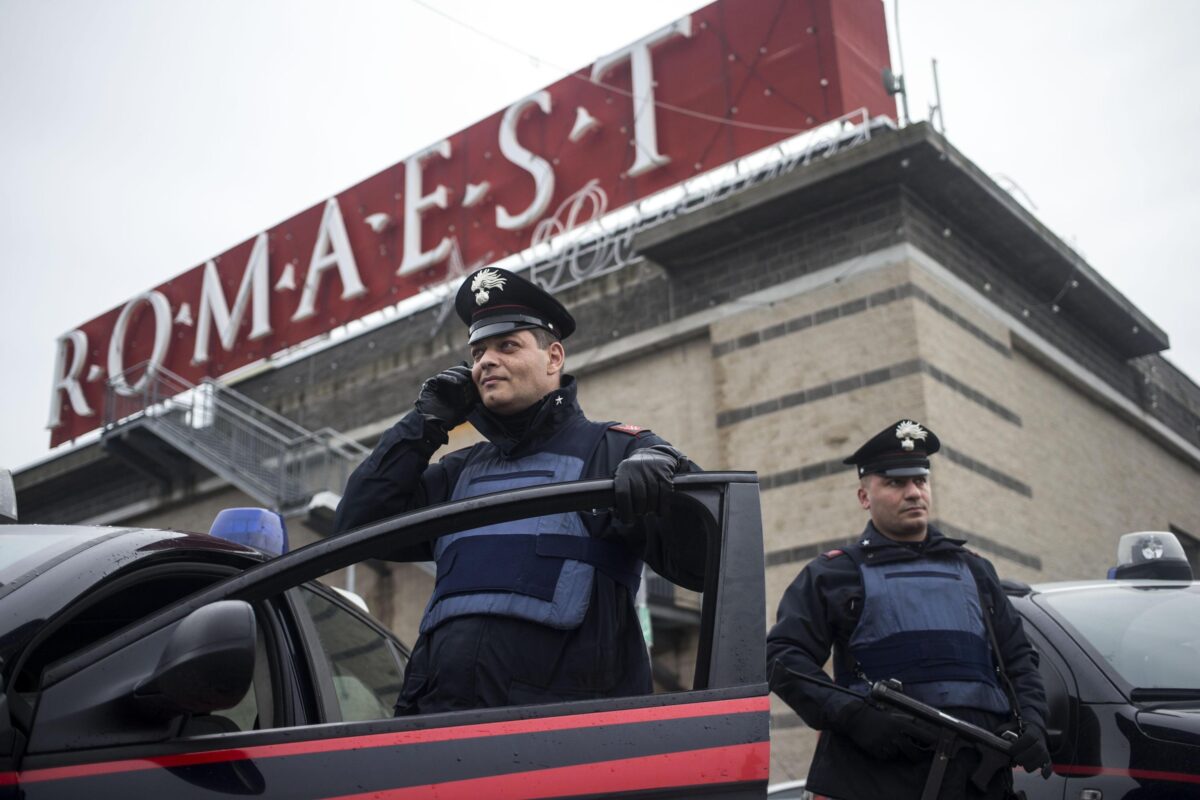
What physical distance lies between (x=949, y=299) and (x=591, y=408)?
414 centimetres

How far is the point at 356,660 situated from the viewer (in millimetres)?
3635

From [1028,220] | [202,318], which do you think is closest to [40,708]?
[1028,220]

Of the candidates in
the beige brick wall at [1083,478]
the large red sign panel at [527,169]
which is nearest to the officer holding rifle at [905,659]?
the beige brick wall at [1083,478]

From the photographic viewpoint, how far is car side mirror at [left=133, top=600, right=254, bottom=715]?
1805 mm

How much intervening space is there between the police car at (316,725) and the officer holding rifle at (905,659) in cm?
141

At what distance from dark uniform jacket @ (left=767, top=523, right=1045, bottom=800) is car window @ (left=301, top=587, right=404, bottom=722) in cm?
122

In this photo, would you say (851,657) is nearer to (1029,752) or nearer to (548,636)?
(1029,752)

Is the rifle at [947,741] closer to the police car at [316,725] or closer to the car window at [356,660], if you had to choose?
the police car at [316,725]

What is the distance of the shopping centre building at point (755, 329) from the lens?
1130 centimetres

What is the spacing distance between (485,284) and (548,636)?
3.33 ft

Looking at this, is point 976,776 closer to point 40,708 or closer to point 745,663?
point 745,663

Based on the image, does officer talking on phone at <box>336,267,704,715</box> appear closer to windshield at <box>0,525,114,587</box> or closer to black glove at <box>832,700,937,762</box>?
windshield at <box>0,525,114,587</box>

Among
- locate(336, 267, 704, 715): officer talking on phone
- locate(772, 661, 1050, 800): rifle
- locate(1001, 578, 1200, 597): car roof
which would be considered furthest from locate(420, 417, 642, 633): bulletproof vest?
locate(1001, 578, 1200, 597): car roof

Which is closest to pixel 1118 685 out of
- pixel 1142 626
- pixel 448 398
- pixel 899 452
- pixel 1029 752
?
pixel 1142 626
